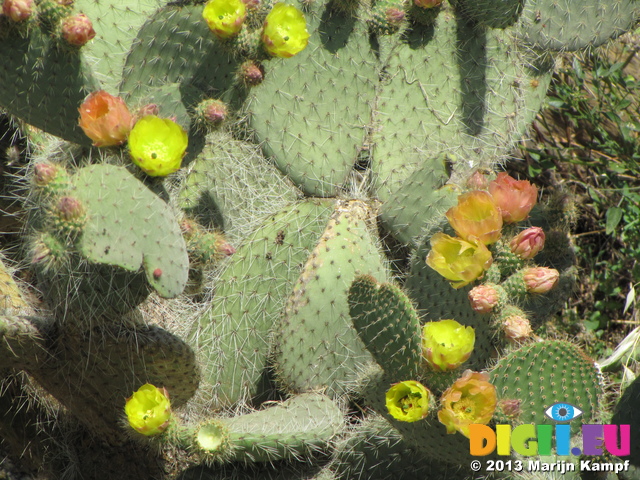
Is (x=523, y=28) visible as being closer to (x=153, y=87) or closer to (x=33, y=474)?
(x=153, y=87)

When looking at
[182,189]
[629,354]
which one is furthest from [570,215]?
[182,189]

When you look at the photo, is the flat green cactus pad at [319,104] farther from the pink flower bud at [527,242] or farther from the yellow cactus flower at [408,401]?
the yellow cactus flower at [408,401]

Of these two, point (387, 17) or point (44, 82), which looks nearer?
point (44, 82)

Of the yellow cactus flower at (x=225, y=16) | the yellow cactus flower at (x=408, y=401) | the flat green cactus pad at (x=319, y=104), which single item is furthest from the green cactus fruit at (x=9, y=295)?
the yellow cactus flower at (x=408, y=401)

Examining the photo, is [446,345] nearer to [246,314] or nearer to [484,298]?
[484,298]

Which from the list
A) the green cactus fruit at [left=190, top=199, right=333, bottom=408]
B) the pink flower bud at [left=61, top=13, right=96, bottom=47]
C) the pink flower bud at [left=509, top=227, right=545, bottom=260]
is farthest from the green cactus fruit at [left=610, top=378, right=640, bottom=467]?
the pink flower bud at [left=61, top=13, right=96, bottom=47]

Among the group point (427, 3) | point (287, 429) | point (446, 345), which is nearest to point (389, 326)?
point (446, 345)
